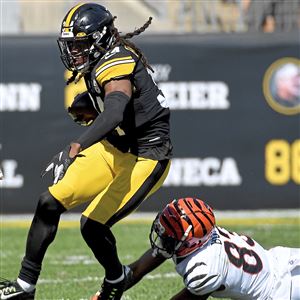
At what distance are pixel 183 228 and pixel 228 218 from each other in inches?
248

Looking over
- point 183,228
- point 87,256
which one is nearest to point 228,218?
point 87,256

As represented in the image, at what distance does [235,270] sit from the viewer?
15.2 feet

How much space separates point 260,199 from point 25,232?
290cm

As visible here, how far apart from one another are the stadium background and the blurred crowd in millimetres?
460

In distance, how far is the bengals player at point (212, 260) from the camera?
181 inches

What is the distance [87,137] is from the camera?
4930mm

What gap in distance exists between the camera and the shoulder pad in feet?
17.1

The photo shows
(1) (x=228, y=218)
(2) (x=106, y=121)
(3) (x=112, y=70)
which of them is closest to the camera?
A: (2) (x=106, y=121)

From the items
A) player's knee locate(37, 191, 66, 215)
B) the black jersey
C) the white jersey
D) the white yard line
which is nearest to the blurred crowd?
the white yard line

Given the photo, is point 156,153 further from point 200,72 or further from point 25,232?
point 200,72

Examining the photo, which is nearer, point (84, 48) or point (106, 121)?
point (106, 121)

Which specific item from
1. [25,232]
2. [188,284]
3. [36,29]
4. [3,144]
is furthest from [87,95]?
[36,29]

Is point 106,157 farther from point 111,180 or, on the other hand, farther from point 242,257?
point 242,257

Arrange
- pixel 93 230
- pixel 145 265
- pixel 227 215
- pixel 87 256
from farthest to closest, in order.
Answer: pixel 227 215 → pixel 87 256 → pixel 145 265 → pixel 93 230
